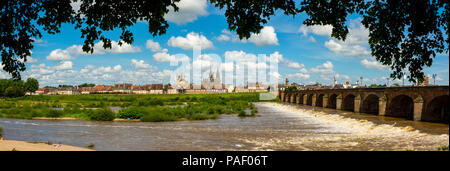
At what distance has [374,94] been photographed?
134 feet

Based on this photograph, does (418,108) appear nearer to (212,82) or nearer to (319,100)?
(319,100)

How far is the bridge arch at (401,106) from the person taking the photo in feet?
120

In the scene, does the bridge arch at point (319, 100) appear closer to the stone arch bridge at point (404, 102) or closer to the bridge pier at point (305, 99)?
the bridge pier at point (305, 99)

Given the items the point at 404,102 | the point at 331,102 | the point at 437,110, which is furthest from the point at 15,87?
the point at 437,110

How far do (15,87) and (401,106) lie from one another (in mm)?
128068

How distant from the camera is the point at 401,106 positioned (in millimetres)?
37438

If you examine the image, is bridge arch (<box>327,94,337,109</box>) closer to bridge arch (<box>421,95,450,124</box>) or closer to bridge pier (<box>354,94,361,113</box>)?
bridge pier (<box>354,94,361,113</box>)

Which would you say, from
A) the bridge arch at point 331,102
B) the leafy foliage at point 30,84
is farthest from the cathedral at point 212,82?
the bridge arch at point 331,102

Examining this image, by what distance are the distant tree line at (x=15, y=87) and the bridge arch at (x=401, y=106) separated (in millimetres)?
120685

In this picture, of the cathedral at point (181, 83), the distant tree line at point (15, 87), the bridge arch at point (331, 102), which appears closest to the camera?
the bridge arch at point (331, 102)

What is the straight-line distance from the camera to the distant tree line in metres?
109

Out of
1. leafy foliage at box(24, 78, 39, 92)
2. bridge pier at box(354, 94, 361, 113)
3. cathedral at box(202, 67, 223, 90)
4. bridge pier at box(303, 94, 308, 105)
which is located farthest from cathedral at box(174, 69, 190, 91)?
bridge pier at box(354, 94, 361, 113)

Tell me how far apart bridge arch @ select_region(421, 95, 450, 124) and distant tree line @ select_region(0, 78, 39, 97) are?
409 ft
